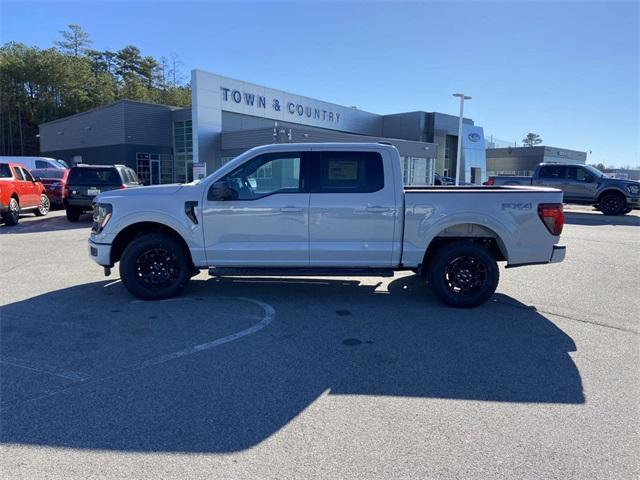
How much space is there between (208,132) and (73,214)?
17.9 meters

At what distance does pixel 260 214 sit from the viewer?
5.89 meters

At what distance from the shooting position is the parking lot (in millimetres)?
2822

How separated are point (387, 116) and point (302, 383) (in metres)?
49.7

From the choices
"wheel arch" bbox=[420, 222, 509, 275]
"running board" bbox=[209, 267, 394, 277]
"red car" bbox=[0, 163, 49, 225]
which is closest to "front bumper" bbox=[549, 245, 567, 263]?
A: "wheel arch" bbox=[420, 222, 509, 275]

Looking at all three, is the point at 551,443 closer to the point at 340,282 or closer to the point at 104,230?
the point at 340,282

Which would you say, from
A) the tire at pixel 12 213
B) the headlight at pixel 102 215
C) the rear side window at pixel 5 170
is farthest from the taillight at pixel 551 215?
the rear side window at pixel 5 170

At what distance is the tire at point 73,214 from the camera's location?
14.6 metres

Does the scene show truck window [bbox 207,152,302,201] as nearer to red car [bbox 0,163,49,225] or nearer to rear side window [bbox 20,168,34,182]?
red car [bbox 0,163,49,225]

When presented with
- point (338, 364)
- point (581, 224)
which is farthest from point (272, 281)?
point (581, 224)

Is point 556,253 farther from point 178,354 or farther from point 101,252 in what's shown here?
point 101,252

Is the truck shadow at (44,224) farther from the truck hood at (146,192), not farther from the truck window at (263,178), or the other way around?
the truck window at (263,178)

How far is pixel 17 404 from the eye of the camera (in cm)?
341

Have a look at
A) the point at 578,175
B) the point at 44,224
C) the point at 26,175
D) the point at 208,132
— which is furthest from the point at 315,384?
the point at 208,132

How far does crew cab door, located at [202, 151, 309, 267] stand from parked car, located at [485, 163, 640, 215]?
658 inches
